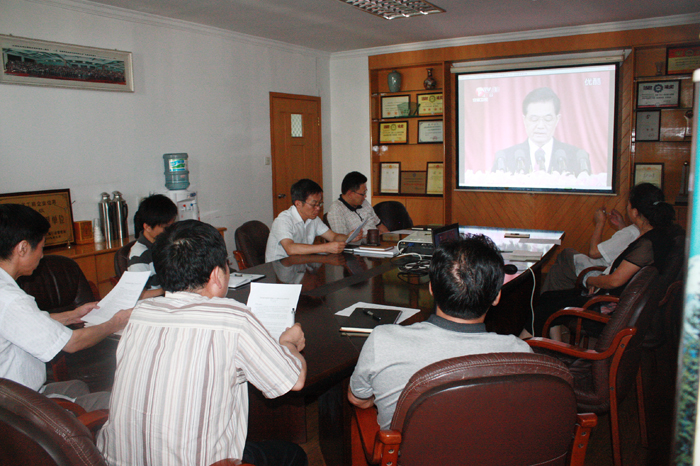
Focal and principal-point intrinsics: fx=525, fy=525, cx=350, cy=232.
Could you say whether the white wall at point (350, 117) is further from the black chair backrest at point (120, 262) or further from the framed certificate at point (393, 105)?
the black chair backrest at point (120, 262)

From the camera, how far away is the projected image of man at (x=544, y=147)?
5688mm

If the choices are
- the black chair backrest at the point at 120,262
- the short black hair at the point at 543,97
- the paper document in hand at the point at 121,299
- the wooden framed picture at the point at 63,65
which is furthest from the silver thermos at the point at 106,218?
the short black hair at the point at 543,97

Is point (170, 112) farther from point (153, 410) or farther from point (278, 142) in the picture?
point (153, 410)

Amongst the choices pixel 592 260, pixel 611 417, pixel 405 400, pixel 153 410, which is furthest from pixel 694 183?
pixel 592 260

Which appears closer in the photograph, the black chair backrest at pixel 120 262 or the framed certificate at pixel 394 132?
the black chair backrest at pixel 120 262

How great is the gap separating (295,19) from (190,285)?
4192mm

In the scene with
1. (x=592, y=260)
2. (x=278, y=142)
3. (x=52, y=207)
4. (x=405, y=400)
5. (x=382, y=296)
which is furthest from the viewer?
(x=278, y=142)

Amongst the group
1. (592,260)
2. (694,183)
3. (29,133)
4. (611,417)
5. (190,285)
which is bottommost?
(611,417)

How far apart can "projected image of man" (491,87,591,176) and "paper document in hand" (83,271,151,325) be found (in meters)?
4.83

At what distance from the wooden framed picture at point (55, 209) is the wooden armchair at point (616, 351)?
11.8ft

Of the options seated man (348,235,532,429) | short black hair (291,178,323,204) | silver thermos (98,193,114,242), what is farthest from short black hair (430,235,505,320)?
silver thermos (98,193,114,242)

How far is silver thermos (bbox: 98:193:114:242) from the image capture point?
14.3 ft

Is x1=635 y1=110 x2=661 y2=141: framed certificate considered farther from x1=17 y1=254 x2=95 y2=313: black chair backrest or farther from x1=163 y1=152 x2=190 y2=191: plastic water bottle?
x1=17 y1=254 x2=95 y2=313: black chair backrest

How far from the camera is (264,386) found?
4.42 feet
